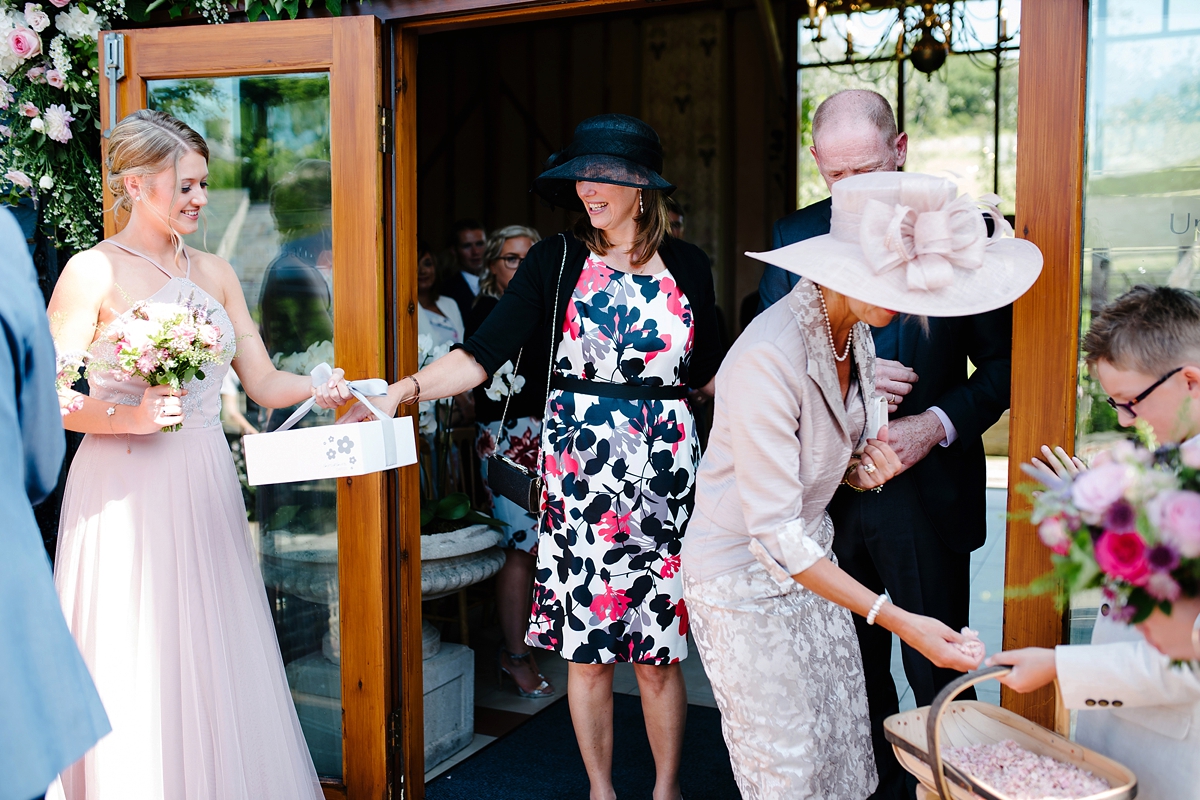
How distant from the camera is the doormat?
3311 millimetres

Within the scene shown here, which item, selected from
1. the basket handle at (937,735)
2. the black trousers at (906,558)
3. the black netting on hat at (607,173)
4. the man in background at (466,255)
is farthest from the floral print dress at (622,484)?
the man in background at (466,255)

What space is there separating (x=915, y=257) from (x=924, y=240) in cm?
4

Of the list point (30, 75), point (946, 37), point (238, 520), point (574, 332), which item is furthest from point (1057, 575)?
point (946, 37)

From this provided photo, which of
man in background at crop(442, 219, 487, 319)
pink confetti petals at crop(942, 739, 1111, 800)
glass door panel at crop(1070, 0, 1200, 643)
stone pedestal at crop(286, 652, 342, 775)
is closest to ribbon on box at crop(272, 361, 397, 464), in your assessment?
stone pedestal at crop(286, 652, 342, 775)

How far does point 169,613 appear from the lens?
2.52 meters

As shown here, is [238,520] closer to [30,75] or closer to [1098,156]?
[30,75]

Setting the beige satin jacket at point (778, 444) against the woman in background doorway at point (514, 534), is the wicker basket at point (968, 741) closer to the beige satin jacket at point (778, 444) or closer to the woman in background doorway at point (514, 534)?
the beige satin jacket at point (778, 444)

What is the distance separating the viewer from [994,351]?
8.30ft

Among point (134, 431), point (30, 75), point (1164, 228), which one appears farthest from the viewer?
point (30, 75)

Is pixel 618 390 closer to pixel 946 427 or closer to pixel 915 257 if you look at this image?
pixel 946 427

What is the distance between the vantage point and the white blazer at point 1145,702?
161 centimetres

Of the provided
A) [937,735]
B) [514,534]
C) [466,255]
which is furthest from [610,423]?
[466,255]

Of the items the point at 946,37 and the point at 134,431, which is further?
the point at 946,37

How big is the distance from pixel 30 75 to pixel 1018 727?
3.46 m
